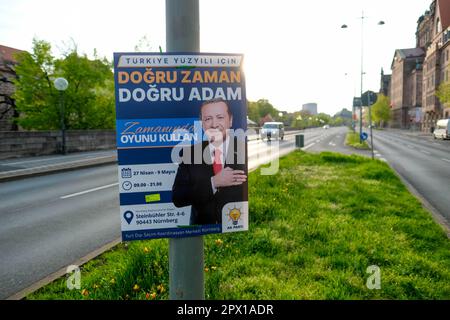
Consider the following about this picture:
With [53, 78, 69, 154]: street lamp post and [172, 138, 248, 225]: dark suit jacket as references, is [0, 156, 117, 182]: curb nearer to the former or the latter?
[53, 78, 69, 154]: street lamp post

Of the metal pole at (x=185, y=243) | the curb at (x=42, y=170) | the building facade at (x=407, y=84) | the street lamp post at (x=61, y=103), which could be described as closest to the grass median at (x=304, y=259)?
the metal pole at (x=185, y=243)

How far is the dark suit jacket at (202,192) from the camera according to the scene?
2.06 metres

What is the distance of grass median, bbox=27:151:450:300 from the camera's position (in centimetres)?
342

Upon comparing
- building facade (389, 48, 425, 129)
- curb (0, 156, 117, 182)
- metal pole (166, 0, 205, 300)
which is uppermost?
building facade (389, 48, 425, 129)

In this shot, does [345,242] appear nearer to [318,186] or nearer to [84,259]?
[84,259]

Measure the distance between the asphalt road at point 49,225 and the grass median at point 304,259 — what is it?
70 cm

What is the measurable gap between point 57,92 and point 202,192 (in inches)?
965

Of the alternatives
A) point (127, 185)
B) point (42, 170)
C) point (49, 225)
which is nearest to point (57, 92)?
point (42, 170)

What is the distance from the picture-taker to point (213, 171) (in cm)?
210

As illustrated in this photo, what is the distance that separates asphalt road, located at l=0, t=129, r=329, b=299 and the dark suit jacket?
10.1ft

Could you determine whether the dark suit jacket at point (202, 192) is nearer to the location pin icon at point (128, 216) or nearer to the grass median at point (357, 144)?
the location pin icon at point (128, 216)

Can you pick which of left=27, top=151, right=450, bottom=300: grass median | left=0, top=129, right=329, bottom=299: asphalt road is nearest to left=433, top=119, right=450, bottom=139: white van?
left=27, top=151, right=450, bottom=300: grass median

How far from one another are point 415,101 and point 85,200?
88.3 meters
